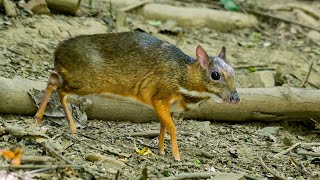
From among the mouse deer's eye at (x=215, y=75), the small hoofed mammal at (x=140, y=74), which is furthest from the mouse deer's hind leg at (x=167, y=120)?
the mouse deer's eye at (x=215, y=75)

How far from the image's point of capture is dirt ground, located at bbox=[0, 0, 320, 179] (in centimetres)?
595

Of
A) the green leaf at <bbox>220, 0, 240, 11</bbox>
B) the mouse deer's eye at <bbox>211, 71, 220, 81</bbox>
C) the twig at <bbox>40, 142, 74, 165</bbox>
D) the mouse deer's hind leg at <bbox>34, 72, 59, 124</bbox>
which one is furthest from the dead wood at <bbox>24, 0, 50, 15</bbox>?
the twig at <bbox>40, 142, 74, 165</bbox>

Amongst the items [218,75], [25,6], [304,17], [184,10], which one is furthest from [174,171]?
[304,17]

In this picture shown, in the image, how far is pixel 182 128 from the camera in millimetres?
7559

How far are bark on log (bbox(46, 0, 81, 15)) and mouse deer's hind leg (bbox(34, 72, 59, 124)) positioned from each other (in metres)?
3.27

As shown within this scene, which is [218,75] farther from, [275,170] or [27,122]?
[27,122]

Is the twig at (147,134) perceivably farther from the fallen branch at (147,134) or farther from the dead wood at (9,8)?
the dead wood at (9,8)

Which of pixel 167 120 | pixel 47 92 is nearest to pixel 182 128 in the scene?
pixel 167 120

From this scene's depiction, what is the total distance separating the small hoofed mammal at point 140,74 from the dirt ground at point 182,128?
0.36 meters

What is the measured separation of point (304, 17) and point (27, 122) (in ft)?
22.2

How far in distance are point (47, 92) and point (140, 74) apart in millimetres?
894

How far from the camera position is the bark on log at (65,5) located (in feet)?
31.7

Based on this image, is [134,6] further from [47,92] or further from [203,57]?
[203,57]

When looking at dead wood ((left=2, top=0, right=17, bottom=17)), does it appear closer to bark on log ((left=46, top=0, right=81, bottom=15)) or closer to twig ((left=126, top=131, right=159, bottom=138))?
bark on log ((left=46, top=0, right=81, bottom=15))
